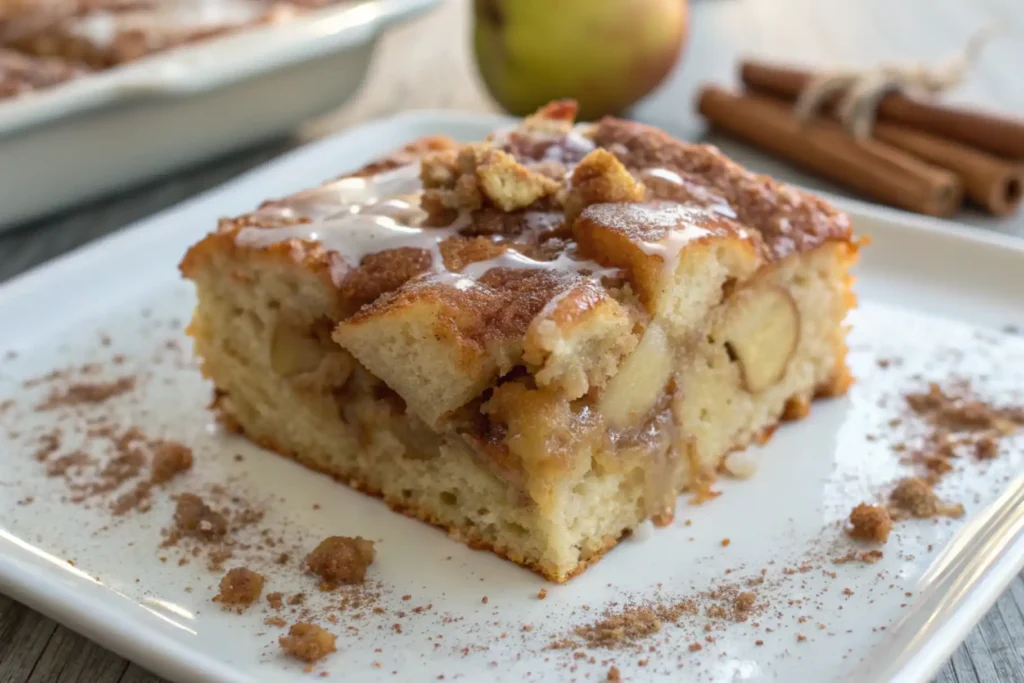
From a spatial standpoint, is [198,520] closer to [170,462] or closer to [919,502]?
[170,462]

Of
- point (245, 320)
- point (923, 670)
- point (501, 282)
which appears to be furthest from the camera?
point (245, 320)

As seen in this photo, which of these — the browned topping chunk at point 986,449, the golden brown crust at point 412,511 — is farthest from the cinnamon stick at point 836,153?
the golden brown crust at point 412,511

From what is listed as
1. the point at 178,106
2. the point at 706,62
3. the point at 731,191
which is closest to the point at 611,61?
the point at 706,62

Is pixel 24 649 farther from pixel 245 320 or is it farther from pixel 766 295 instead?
pixel 766 295

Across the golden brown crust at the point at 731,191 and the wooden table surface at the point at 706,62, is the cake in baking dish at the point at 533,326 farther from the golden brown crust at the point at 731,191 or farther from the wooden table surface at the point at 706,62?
the wooden table surface at the point at 706,62

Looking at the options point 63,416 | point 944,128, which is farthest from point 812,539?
point 944,128

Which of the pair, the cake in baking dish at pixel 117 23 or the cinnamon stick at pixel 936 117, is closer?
the cinnamon stick at pixel 936 117
